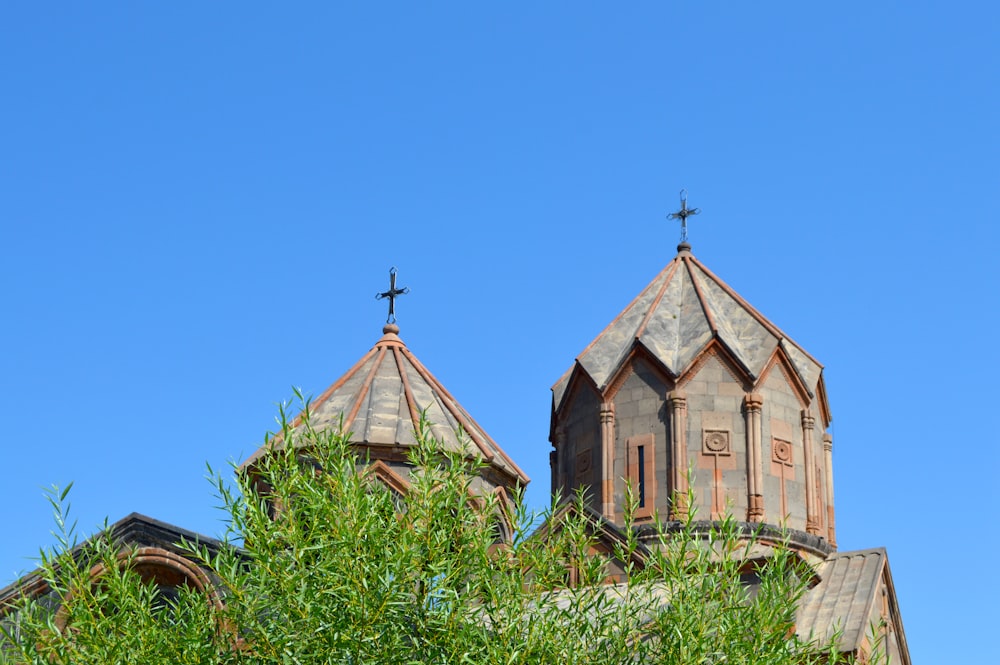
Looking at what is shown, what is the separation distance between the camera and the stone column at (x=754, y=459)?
824 inches

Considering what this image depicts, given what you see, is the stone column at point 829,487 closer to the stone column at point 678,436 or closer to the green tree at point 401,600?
the stone column at point 678,436

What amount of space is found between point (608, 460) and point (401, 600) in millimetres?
9671

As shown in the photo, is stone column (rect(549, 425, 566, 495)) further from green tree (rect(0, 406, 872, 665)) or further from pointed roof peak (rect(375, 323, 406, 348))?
green tree (rect(0, 406, 872, 665))

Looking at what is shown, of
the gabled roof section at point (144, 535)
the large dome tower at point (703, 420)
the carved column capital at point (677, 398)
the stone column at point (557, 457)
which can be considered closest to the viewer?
the gabled roof section at point (144, 535)

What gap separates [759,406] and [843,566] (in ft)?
8.03

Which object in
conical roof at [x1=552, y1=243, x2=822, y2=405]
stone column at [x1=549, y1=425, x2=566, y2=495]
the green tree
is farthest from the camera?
stone column at [x1=549, y1=425, x2=566, y2=495]

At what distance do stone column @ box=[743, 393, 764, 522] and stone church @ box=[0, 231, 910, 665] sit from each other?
0.02 m

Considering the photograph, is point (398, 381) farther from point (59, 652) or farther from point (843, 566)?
point (59, 652)

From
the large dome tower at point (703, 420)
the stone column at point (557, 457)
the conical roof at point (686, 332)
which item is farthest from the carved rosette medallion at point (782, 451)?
the stone column at point (557, 457)

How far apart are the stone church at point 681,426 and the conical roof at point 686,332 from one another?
0.08 feet

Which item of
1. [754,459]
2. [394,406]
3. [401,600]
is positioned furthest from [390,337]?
[401,600]

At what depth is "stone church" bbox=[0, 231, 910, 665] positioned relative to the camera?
822 inches

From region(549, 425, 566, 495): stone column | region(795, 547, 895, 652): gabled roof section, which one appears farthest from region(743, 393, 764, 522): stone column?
region(549, 425, 566, 495): stone column

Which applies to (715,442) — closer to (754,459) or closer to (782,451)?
(754,459)
